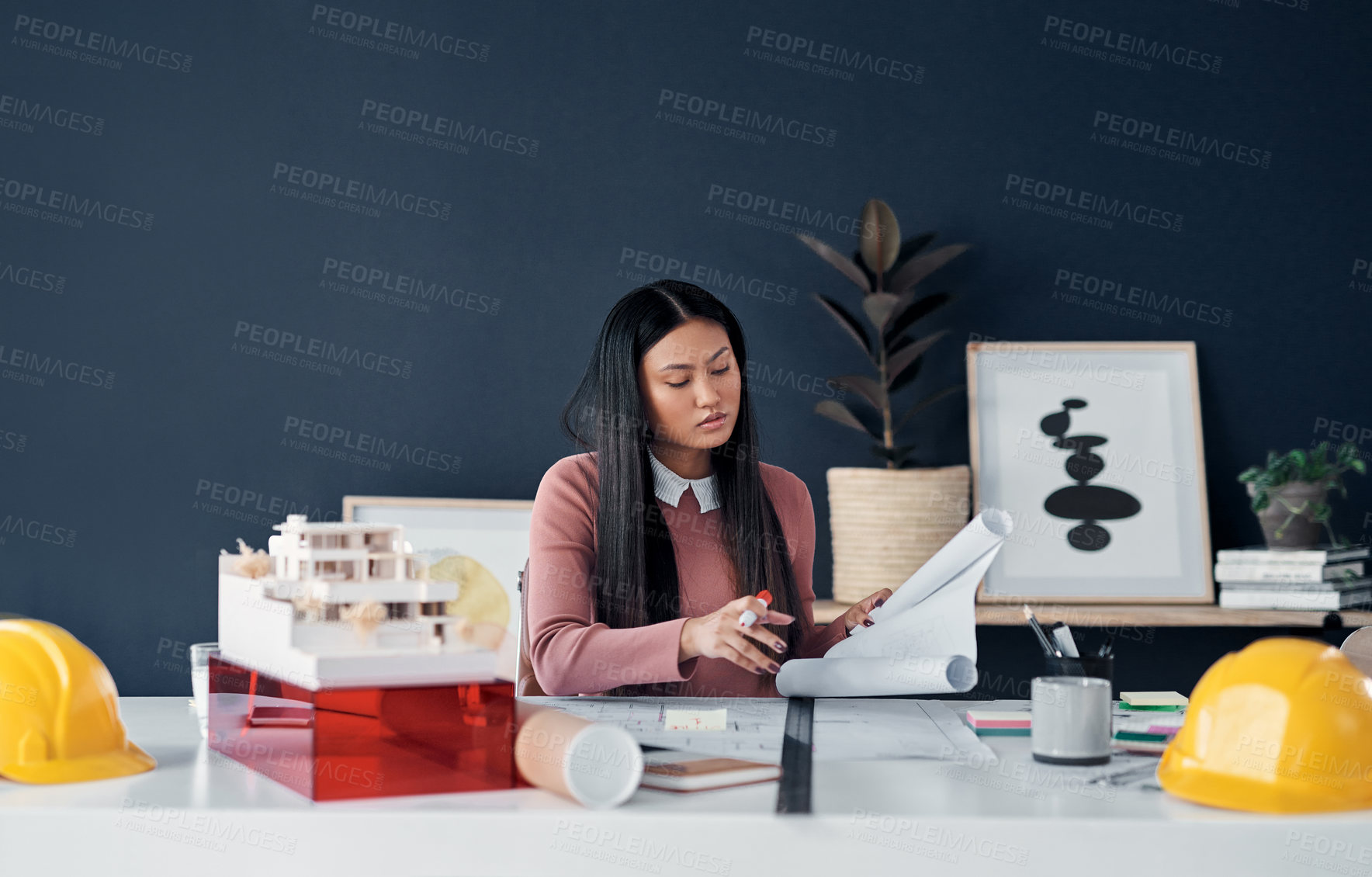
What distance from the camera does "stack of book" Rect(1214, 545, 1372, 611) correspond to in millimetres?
2896

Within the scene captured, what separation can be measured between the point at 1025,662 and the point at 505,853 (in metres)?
2.48

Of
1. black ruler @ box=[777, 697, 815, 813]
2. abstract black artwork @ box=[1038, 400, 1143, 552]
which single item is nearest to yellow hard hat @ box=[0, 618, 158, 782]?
black ruler @ box=[777, 697, 815, 813]

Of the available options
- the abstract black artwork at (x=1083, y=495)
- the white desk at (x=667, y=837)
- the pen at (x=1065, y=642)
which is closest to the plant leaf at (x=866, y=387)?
the abstract black artwork at (x=1083, y=495)

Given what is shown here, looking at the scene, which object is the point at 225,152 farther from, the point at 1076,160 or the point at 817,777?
the point at 817,777

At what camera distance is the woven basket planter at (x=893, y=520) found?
2.98 meters

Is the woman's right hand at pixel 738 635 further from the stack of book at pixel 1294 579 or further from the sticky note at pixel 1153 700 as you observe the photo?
the stack of book at pixel 1294 579

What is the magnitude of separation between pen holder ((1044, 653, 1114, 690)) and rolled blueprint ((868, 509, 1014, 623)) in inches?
7.0

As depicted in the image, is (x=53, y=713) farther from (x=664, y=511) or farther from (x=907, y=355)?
(x=907, y=355)

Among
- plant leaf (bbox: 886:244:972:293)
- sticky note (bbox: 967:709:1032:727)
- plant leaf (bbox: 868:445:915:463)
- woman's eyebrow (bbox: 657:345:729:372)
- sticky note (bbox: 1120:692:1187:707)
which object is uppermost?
plant leaf (bbox: 886:244:972:293)

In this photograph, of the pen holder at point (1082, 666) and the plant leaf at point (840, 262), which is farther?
the plant leaf at point (840, 262)

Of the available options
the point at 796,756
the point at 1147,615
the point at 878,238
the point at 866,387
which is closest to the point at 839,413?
the point at 866,387

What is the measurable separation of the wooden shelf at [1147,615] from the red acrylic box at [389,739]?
173cm

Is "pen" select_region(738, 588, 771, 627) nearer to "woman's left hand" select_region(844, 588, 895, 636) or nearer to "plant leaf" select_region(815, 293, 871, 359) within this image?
"woman's left hand" select_region(844, 588, 895, 636)

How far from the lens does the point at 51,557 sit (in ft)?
10.7
